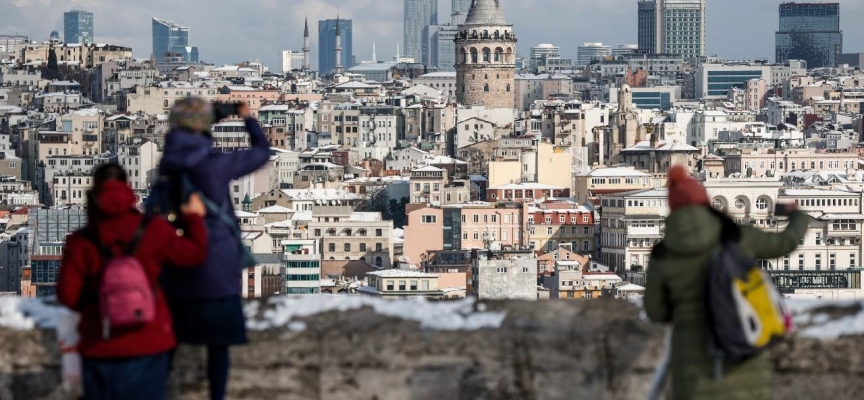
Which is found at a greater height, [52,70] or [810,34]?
Result: [810,34]

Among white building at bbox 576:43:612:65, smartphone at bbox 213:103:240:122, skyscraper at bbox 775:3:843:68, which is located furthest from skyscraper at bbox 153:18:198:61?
smartphone at bbox 213:103:240:122

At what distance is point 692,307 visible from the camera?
501 cm

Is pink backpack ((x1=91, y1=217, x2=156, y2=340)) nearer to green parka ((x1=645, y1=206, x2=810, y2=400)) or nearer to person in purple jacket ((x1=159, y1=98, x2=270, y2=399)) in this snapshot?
person in purple jacket ((x1=159, y1=98, x2=270, y2=399))

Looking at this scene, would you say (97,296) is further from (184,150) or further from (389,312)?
(389,312)

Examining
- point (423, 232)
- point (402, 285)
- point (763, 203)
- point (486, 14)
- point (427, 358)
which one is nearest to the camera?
point (427, 358)

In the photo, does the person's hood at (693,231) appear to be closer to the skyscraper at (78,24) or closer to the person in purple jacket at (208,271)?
the person in purple jacket at (208,271)

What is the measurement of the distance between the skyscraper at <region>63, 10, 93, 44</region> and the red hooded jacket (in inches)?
6693

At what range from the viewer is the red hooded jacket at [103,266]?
16.6 ft

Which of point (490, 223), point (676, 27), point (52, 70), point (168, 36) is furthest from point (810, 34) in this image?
point (490, 223)

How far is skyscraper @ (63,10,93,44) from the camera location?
6843 inches

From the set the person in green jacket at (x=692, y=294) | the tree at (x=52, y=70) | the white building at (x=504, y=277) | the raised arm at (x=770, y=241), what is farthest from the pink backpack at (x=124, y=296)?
the tree at (x=52, y=70)

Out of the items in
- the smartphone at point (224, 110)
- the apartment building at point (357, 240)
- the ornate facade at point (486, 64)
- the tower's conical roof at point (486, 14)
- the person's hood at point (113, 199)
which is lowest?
the apartment building at point (357, 240)

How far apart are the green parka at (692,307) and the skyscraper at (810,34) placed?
161716 mm

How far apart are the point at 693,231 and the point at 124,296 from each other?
1.28 meters
